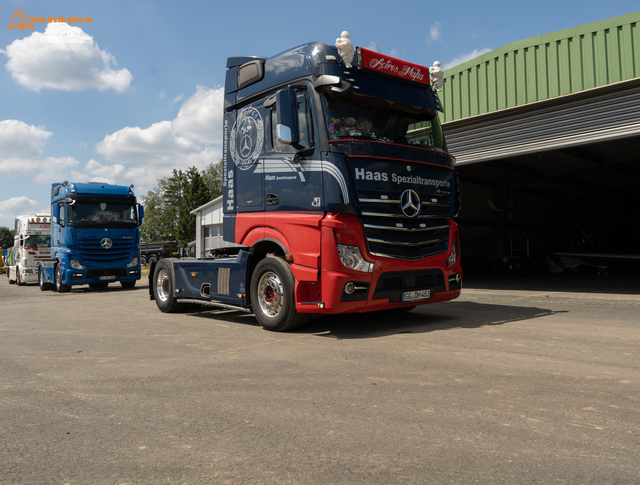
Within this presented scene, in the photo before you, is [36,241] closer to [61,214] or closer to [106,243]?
[61,214]

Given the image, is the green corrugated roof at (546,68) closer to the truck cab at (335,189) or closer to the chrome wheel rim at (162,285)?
the truck cab at (335,189)

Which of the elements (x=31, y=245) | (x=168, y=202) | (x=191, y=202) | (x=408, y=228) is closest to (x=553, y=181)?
(x=408, y=228)

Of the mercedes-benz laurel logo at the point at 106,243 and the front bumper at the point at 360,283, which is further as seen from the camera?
the mercedes-benz laurel logo at the point at 106,243

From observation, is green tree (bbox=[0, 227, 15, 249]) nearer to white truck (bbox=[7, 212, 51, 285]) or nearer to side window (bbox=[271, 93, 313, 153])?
white truck (bbox=[7, 212, 51, 285])

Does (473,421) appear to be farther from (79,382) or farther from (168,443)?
(79,382)

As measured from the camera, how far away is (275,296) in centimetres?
695

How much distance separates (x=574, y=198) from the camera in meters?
29.1

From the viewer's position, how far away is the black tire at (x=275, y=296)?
664 cm

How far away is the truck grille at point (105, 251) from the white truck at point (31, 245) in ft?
20.0

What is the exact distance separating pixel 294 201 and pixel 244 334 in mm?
1975

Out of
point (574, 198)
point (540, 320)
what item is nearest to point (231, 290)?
point (540, 320)

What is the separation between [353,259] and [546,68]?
958 centimetres

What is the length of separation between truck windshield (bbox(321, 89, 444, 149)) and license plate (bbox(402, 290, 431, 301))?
2031 mm

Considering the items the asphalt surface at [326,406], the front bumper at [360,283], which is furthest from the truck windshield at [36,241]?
the front bumper at [360,283]
